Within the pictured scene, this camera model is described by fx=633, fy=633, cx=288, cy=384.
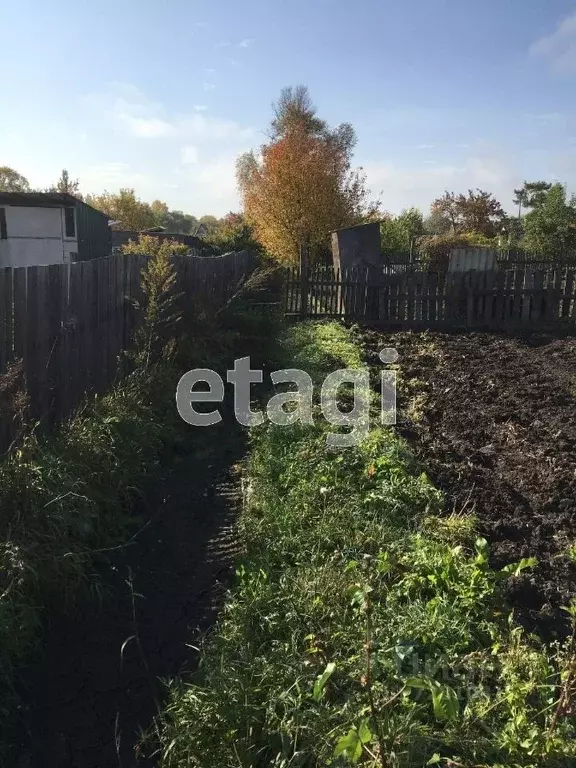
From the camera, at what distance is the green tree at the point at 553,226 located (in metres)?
31.5

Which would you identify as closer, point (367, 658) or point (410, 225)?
point (367, 658)

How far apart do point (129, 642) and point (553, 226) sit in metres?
34.1

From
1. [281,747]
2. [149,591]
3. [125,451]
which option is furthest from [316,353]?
[281,747]

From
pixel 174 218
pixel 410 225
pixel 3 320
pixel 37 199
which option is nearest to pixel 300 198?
pixel 37 199

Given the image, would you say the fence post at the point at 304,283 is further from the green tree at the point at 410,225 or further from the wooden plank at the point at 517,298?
the green tree at the point at 410,225

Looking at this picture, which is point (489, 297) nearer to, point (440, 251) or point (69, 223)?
point (440, 251)

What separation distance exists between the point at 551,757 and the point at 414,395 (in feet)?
18.0

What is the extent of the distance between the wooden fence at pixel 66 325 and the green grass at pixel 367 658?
7.79 feet

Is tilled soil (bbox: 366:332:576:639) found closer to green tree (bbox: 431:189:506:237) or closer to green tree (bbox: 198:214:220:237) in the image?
green tree (bbox: 198:214:220:237)

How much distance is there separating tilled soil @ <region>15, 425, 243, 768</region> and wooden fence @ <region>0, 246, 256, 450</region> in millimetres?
1481

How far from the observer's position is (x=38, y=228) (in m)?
23.6

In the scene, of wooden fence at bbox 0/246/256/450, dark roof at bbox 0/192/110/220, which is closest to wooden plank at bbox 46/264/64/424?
wooden fence at bbox 0/246/256/450

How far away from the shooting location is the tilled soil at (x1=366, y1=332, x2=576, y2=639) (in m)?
3.52

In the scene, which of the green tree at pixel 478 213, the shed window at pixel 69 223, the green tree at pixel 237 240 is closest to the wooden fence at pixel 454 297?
the green tree at pixel 237 240
